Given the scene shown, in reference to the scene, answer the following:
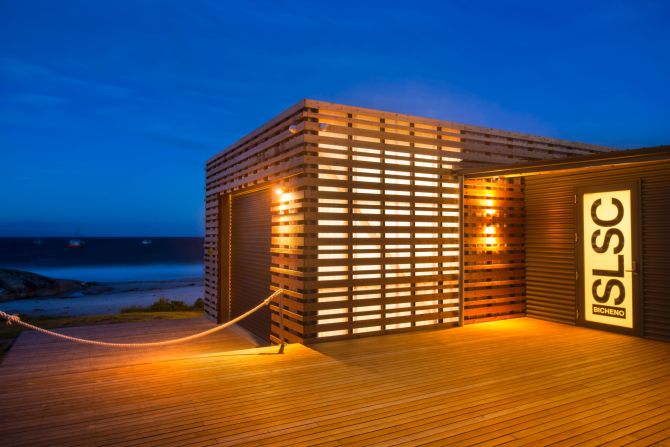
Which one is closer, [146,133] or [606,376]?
[606,376]

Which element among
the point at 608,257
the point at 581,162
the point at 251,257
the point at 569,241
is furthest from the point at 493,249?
the point at 251,257

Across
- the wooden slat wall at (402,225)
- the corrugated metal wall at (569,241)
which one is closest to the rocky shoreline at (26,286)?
the wooden slat wall at (402,225)

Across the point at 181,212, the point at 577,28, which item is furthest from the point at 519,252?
the point at 181,212

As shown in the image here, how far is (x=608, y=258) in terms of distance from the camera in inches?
297

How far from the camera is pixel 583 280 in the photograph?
794cm

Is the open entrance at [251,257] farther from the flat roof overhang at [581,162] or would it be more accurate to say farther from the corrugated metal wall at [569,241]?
the corrugated metal wall at [569,241]

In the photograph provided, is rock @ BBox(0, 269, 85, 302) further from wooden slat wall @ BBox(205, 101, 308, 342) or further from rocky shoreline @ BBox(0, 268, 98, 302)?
wooden slat wall @ BBox(205, 101, 308, 342)

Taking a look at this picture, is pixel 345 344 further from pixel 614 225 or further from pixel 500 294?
pixel 614 225

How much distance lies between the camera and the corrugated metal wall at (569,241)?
689 cm

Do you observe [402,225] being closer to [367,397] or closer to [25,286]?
[367,397]

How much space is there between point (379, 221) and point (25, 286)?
23037mm

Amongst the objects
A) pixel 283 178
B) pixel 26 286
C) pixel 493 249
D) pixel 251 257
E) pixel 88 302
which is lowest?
pixel 88 302

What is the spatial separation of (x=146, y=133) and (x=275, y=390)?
240 ft

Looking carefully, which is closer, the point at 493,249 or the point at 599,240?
the point at 599,240
